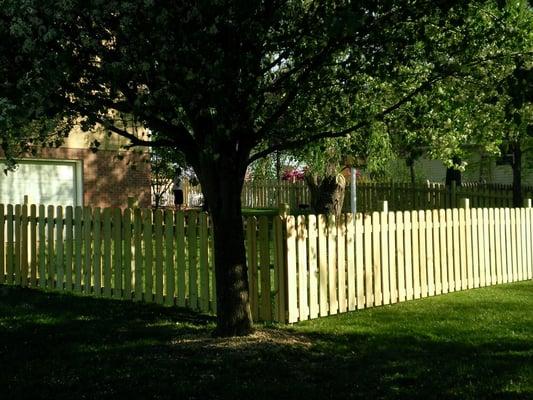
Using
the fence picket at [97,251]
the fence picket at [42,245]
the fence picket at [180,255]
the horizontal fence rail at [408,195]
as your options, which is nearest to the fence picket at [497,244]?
the fence picket at [180,255]

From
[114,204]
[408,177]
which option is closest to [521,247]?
[114,204]

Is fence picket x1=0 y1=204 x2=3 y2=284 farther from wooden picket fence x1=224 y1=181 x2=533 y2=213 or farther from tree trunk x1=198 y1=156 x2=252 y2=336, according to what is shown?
wooden picket fence x1=224 y1=181 x2=533 y2=213

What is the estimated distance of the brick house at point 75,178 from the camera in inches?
640

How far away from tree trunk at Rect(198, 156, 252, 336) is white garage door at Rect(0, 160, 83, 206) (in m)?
10.3

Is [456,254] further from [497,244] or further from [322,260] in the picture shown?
[322,260]

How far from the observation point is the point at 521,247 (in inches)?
479

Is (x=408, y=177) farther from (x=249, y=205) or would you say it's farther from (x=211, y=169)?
(x=211, y=169)

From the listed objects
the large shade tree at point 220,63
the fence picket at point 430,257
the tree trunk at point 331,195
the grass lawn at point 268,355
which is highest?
the large shade tree at point 220,63

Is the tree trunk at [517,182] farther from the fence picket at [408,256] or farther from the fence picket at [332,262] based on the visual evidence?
the fence picket at [332,262]

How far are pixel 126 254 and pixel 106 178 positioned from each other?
29.7ft

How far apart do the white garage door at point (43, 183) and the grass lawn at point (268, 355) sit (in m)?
7.67

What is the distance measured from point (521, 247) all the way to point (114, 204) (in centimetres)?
1065

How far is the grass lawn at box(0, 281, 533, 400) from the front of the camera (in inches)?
211

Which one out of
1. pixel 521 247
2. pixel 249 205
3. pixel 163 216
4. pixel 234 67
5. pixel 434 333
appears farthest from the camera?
pixel 249 205
